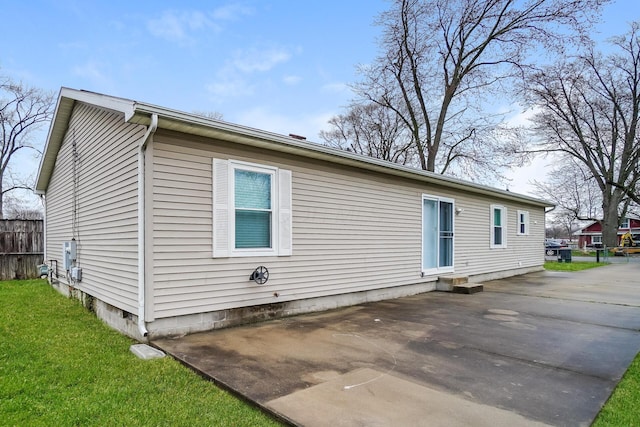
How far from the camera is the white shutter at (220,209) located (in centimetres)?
503

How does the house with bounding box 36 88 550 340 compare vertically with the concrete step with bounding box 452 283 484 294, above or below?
above

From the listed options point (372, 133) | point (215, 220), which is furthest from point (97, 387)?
point (372, 133)

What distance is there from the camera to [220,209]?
16.6ft

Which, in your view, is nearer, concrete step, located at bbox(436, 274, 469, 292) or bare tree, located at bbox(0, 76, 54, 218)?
concrete step, located at bbox(436, 274, 469, 292)

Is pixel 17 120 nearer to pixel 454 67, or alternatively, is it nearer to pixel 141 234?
pixel 141 234

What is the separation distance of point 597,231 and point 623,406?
4906cm

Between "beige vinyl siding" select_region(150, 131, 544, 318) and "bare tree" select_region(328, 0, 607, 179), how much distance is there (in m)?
11.5

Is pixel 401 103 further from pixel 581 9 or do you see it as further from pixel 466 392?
pixel 466 392

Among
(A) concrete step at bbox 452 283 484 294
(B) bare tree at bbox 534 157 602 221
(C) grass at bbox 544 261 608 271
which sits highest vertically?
(B) bare tree at bbox 534 157 602 221

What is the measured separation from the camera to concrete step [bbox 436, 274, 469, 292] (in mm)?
8875

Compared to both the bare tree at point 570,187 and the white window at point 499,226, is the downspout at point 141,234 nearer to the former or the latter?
the white window at point 499,226

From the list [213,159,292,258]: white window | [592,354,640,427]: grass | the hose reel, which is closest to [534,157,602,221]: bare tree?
[213,159,292,258]: white window

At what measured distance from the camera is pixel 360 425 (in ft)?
8.23

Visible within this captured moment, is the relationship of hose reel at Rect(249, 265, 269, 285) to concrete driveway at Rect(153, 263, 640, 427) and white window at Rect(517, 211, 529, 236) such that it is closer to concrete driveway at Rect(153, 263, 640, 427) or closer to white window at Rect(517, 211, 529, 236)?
concrete driveway at Rect(153, 263, 640, 427)
